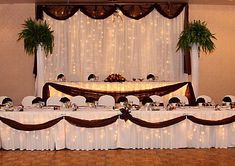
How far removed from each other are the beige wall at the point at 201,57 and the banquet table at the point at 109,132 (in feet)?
17.1

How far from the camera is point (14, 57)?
12.7 m

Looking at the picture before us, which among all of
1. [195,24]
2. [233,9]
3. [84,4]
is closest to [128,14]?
[84,4]

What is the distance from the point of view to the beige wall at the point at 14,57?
12.6 metres

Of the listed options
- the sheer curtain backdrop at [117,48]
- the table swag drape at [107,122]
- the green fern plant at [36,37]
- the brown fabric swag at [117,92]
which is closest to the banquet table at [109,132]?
the table swag drape at [107,122]

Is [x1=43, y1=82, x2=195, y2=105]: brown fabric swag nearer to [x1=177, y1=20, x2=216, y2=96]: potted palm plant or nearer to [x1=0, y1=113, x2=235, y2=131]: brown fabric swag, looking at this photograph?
[x1=177, y1=20, x2=216, y2=96]: potted palm plant

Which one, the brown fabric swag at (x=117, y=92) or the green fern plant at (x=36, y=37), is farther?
the brown fabric swag at (x=117, y=92)

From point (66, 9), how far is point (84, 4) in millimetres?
560

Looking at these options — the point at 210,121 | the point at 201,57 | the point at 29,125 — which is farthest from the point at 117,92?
the point at 29,125

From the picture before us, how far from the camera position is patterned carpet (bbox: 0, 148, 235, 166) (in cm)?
680

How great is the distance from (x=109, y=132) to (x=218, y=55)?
259 inches

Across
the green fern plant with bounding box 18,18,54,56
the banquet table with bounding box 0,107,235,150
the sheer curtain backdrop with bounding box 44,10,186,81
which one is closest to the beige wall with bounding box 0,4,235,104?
the sheer curtain backdrop with bounding box 44,10,186,81

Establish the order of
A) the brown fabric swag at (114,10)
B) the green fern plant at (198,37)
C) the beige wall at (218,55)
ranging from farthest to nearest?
1. the beige wall at (218,55)
2. the brown fabric swag at (114,10)
3. the green fern plant at (198,37)

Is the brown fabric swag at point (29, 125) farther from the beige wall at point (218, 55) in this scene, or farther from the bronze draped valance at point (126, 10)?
the beige wall at point (218, 55)

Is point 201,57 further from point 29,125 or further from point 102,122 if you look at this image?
point 29,125
